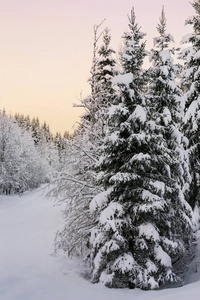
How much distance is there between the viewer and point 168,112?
12977 mm

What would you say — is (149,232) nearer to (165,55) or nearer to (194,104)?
(194,104)

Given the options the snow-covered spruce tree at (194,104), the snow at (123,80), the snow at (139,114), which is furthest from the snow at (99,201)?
the snow-covered spruce tree at (194,104)

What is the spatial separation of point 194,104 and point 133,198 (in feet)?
23.0

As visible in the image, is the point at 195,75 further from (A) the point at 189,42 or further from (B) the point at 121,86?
(B) the point at 121,86

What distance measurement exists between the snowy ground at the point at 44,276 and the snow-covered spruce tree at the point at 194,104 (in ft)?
Answer: 13.6

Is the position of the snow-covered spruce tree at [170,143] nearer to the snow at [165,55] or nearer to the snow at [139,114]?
the snow at [165,55]

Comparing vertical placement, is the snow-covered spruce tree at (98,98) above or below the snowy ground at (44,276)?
above

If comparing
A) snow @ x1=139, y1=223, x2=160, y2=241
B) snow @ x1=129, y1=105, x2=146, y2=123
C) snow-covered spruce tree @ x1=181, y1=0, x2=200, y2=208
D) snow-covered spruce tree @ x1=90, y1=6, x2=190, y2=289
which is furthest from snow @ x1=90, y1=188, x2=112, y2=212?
snow-covered spruce tree @ x1=181, y1=0, x2=200, y2=208

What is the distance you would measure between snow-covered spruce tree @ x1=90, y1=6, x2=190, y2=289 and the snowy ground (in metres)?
0.89

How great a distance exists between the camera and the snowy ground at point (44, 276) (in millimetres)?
8055

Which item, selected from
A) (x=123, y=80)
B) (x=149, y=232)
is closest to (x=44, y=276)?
(x=149, y=232)

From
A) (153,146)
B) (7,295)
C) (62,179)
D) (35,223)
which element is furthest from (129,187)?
(35,223)

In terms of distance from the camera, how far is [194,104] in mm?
14133

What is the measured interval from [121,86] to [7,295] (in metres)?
8.18
